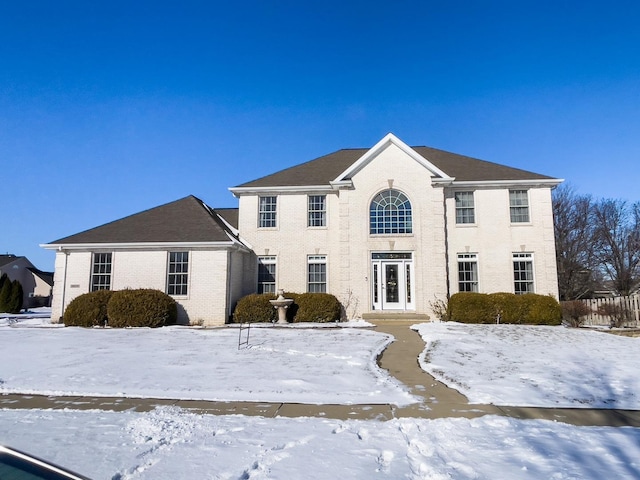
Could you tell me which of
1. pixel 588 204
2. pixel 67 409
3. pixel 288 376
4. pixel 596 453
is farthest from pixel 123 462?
pixel 588 204

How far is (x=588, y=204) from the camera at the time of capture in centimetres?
3597

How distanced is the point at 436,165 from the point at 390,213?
14.2 feet

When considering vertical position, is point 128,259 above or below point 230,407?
above

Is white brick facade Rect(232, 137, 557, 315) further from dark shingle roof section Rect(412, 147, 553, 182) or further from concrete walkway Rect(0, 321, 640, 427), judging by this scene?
concrete walkway Rect(0, 321, 640, 427)

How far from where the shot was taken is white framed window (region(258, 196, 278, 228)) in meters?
19.9

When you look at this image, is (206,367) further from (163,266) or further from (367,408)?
(163,266)

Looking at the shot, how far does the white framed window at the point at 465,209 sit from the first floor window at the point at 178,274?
12.7 metres

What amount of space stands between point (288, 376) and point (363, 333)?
6.28 meters

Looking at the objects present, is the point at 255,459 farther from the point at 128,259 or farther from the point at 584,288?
the point at 584,288

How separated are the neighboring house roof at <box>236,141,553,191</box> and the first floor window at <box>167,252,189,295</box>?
14.8 ft

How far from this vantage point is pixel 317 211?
19.7 metres

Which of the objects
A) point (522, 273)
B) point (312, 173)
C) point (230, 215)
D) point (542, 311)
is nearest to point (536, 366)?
point (542, 311)

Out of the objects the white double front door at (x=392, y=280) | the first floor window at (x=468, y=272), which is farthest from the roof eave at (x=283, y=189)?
the first floor window at (x=468, y=272)

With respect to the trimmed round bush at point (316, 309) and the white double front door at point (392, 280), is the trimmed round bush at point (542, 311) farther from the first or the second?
the trimmed round bush at point (316, 309)
